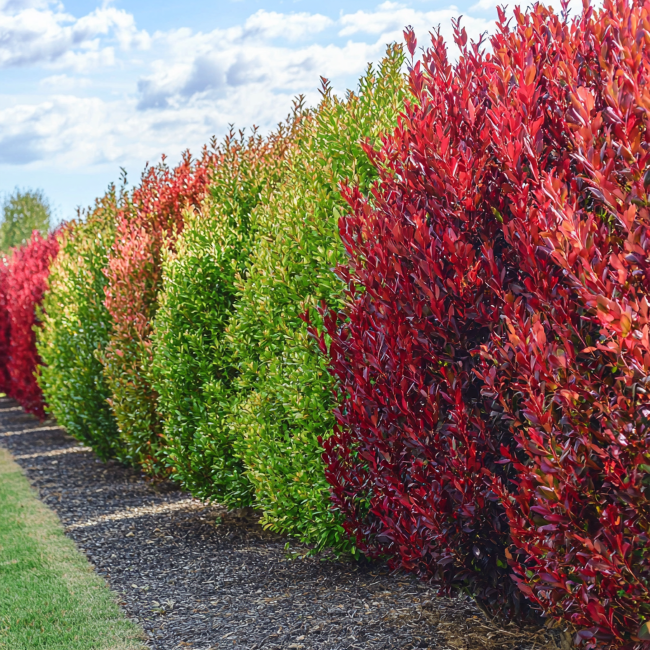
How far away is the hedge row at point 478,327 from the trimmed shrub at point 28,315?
Answer: 894 cm

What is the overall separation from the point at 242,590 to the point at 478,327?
9.53 feet

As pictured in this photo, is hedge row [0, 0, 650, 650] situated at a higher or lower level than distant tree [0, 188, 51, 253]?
lower

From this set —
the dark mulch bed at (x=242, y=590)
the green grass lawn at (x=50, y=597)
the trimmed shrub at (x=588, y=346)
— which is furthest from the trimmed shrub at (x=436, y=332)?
the green grass lawn at (x=50, y=597)

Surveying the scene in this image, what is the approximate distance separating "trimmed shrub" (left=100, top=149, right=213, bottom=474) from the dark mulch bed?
0.83 metres

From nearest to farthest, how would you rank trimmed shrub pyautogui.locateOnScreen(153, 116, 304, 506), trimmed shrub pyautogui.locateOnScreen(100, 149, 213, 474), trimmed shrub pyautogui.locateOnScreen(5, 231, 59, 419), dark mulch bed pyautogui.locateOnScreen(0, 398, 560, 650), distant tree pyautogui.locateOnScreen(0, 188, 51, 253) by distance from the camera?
dark mulch bed pyautogui.locateOnScreen(0, 398, 560, 650), trimmed shrub pyautogui.locateOnScreen(153, 116, 304, 506), trimmed shrub pyautogui.locateOnScreen(100, 149, 213, 474), trimmed shrub pyautogui.locateOnScreen(5, 231, 59, 419), distant tree pyautogui.locateOnScreen(0, 188, 51, 253)

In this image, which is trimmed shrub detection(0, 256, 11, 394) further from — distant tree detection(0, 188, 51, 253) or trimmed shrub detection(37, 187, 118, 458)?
distant tree detection(0, 188, 51, 253)

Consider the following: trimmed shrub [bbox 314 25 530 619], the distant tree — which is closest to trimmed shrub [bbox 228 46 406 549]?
trimmed shrub [bbox 314 25 530 619]

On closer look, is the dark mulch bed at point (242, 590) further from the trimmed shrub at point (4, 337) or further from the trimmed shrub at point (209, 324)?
the trimmed shrub at point (4, 337)

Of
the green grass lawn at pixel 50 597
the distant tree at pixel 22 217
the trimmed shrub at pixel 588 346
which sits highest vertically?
the distant tree at pixel 22 217

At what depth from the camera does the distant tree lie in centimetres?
3644

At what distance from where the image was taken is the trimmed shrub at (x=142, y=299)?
7.81 metres

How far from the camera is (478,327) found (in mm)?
3410

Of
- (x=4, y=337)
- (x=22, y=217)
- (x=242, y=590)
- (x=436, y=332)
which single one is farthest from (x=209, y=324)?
(x=22, y=217)

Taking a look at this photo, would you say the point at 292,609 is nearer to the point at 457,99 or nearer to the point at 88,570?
the point at 88,570
